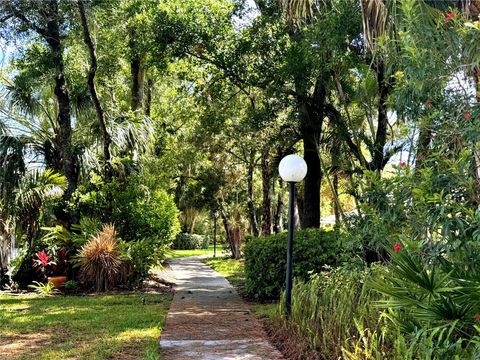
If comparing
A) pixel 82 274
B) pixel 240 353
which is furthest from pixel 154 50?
pixel 240 353

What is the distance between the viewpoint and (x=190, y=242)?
136 feet

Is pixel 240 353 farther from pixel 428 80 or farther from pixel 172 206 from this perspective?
pixel 172 206

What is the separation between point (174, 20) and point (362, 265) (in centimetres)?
729

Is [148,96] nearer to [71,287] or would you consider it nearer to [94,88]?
[94,88]

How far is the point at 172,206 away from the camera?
1395cm

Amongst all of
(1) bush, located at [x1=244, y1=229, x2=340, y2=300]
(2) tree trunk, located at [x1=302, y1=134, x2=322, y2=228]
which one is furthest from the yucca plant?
(2) tree trunk, located at [x1=302, y1=134, x2=322, y2=228]

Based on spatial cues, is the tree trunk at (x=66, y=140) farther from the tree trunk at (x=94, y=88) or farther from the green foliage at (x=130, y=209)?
the tree trunk at (x=94, y=88)

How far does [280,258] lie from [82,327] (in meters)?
4.21

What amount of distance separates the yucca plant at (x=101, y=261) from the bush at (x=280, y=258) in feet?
10.6

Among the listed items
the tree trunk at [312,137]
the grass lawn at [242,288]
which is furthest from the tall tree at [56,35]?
the tree trunk at [312,137]

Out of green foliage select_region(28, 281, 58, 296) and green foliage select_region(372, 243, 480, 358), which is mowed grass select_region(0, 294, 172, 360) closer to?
green foliage select_region(28, 281, 58, 296)

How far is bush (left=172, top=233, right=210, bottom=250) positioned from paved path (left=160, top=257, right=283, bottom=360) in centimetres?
2926

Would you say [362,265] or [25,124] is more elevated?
[25,124]

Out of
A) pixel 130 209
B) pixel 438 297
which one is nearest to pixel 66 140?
pixel 130 209
